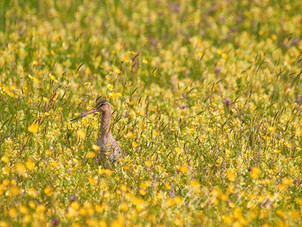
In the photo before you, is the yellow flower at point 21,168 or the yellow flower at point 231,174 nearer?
the yellow flower at point 21,168

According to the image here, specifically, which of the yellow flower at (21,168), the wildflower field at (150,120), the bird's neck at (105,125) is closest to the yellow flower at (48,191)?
the wildflower field at (150,120)

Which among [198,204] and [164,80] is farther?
[164,80]

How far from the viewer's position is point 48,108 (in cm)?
618

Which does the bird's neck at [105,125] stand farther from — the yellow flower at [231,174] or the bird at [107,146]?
the yellow flower at [231,174]

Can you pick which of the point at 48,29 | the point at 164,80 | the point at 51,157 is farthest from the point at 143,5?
the point at 51,157

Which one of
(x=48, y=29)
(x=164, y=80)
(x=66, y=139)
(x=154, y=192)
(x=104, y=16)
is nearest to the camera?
(x=154, y=192)

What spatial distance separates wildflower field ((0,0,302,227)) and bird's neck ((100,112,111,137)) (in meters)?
0.27

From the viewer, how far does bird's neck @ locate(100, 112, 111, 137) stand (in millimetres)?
5629

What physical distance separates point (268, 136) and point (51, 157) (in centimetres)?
291

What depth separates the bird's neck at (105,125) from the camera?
5.63m

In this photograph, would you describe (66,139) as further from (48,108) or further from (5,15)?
Answer: (5,15)

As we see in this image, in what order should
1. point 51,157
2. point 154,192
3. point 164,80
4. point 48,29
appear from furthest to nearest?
point 48,29
point 164,80
point 51,157
point 154,192

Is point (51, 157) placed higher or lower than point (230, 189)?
lower

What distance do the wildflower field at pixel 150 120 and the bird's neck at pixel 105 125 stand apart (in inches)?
10.7
